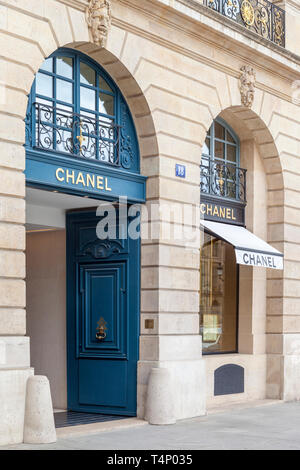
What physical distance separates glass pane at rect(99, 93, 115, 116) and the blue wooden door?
194 cm

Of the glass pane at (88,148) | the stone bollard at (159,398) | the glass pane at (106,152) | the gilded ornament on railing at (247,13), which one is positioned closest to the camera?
the glass pane at (88,148)

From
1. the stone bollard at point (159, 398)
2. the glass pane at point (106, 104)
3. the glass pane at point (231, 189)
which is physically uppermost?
the glass pane at point (106, 104)

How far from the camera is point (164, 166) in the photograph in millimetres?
13461

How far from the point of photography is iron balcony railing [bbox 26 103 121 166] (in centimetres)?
1152

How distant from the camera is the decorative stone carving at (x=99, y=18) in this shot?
12117 millimetres

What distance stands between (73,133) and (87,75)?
46.2 inches

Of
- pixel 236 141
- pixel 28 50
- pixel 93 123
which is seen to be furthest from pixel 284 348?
pixel 28 50

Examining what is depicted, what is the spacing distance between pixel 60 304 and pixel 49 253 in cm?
102

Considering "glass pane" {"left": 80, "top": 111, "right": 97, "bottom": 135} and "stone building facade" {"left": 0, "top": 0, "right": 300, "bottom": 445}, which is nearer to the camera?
"stone building facade" {"left": 0, "top": 0, "right": 300, "bottom": 445}

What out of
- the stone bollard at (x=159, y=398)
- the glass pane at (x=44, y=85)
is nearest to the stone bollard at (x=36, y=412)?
the stone bollard at (x=159, y=398)

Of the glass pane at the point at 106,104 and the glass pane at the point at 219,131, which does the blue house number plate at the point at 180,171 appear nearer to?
the glass pane at the point at 106,104

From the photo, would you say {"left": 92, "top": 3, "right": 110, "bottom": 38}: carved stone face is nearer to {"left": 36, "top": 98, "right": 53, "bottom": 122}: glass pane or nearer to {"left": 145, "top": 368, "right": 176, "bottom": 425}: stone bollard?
{"left": 36, "top": 98, "right": 53, "bottom": 122}: glass pane

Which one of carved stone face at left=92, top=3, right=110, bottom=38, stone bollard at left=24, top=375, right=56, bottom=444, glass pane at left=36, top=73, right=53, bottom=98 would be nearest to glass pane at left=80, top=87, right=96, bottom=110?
glass pane at left=36, top=73, right=53, bottom=98

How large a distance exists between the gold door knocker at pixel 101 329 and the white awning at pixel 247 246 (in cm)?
266
